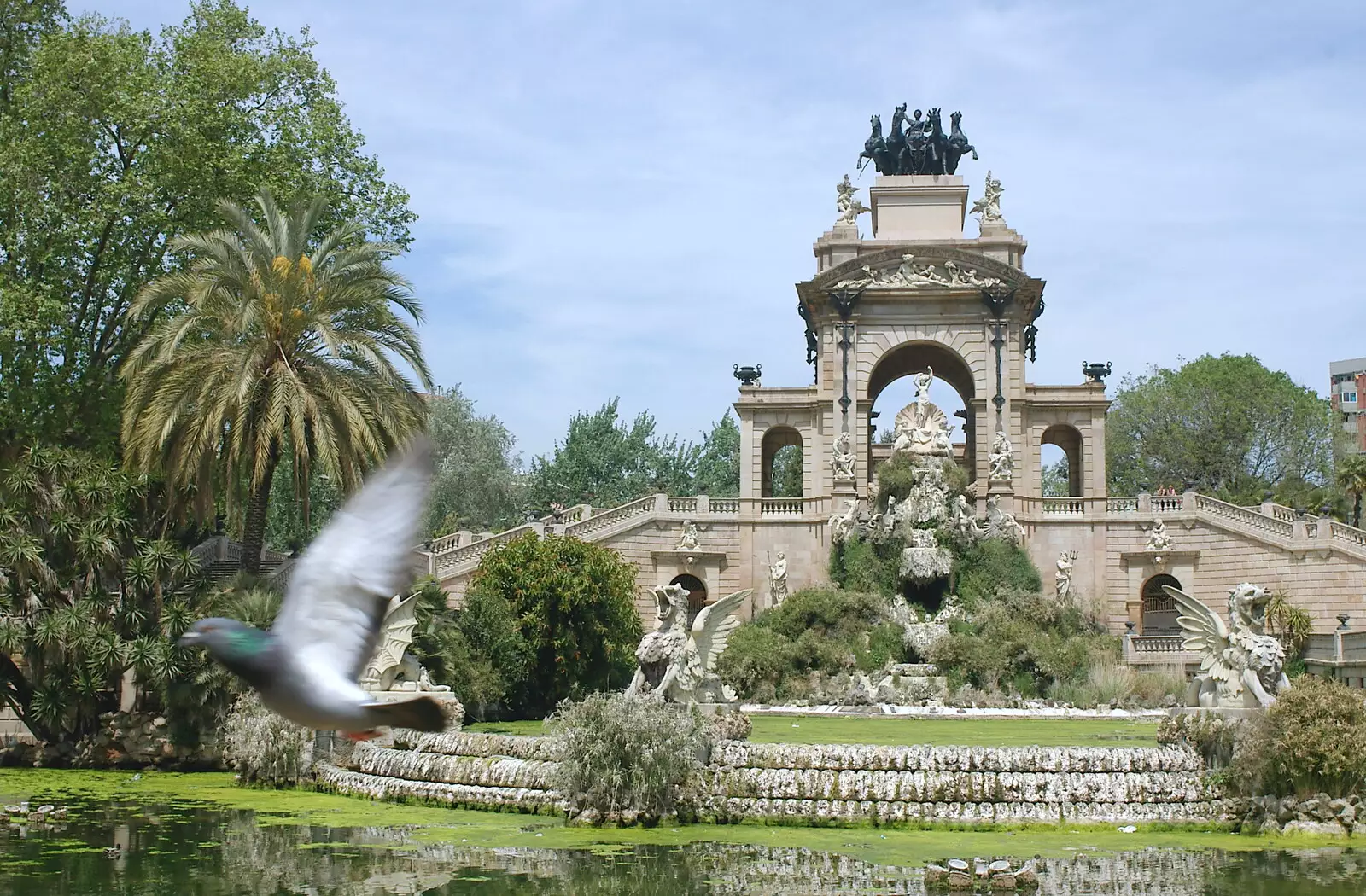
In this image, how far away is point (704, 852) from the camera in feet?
49.0

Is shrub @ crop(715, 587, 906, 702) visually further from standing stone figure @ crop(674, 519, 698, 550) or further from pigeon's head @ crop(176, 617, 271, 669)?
pigeon's head @ crop(176, 617, 271, 669)

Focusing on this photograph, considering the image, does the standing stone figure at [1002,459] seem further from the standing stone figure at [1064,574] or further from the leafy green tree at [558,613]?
the leafy green tree at [558,613]

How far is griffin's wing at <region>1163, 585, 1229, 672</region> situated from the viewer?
750 inches

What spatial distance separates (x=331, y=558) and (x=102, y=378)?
74.9 feet

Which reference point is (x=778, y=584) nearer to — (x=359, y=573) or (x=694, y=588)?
(x=694, y=588)

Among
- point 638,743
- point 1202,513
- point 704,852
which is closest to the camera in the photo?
point 704,852

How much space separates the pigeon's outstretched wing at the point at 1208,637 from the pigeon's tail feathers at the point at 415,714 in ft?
47.1

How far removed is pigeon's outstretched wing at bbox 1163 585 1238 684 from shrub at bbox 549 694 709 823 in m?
7.18

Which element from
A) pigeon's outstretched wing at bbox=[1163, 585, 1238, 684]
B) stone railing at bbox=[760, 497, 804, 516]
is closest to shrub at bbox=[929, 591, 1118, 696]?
stone railing at bbox=[760, 497, 804, 516]

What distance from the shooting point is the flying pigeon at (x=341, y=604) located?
7.79m

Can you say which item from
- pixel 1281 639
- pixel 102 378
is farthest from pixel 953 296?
pixel 102 378

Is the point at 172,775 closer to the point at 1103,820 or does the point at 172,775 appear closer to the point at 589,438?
the point at 1103,820

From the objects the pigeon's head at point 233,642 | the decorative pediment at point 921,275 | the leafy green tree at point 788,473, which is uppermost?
the decorative pediment at point 921,275

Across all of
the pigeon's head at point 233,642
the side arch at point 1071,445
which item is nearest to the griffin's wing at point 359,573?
the pigeon's head at point 233,642
